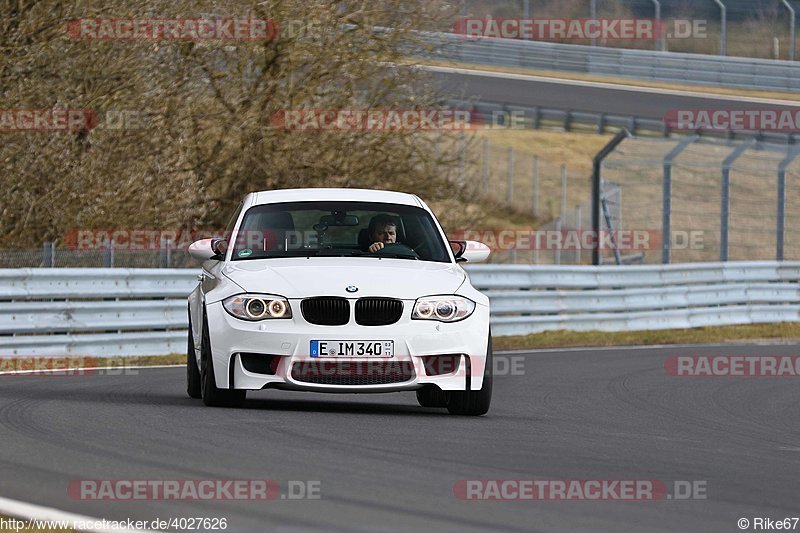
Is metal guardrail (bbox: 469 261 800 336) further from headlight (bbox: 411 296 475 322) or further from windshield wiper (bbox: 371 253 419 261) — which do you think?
headlight (bbox: 411 296 475 322)

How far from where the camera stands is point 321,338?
9.90 metres

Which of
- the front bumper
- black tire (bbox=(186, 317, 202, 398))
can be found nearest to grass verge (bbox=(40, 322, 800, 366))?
black tire (bbox=(186, 317, 202, 398))

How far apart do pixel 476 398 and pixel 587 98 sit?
118 feet

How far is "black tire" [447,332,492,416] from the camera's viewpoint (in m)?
10.4

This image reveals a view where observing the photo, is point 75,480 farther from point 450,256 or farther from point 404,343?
point 450,256

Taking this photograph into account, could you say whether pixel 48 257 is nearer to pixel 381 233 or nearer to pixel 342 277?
pixel 381 233

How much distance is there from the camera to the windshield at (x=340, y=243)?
11.0 meters

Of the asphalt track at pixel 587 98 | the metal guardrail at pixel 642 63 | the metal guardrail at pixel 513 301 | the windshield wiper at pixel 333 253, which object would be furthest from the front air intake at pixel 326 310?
the asphalt track at pixel 587 98

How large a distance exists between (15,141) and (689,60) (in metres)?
29.0

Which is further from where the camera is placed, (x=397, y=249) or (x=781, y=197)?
(x=781, y=197)

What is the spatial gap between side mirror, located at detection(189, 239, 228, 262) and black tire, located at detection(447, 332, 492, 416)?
2021mm

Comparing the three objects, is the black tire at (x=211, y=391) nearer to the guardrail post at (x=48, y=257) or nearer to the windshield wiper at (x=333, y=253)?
the windshield wiper at (x=333, y=253)

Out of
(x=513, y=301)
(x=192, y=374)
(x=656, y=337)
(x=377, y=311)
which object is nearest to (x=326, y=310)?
(x=377, y=311)

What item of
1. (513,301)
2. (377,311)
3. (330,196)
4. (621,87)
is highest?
(621,87)
